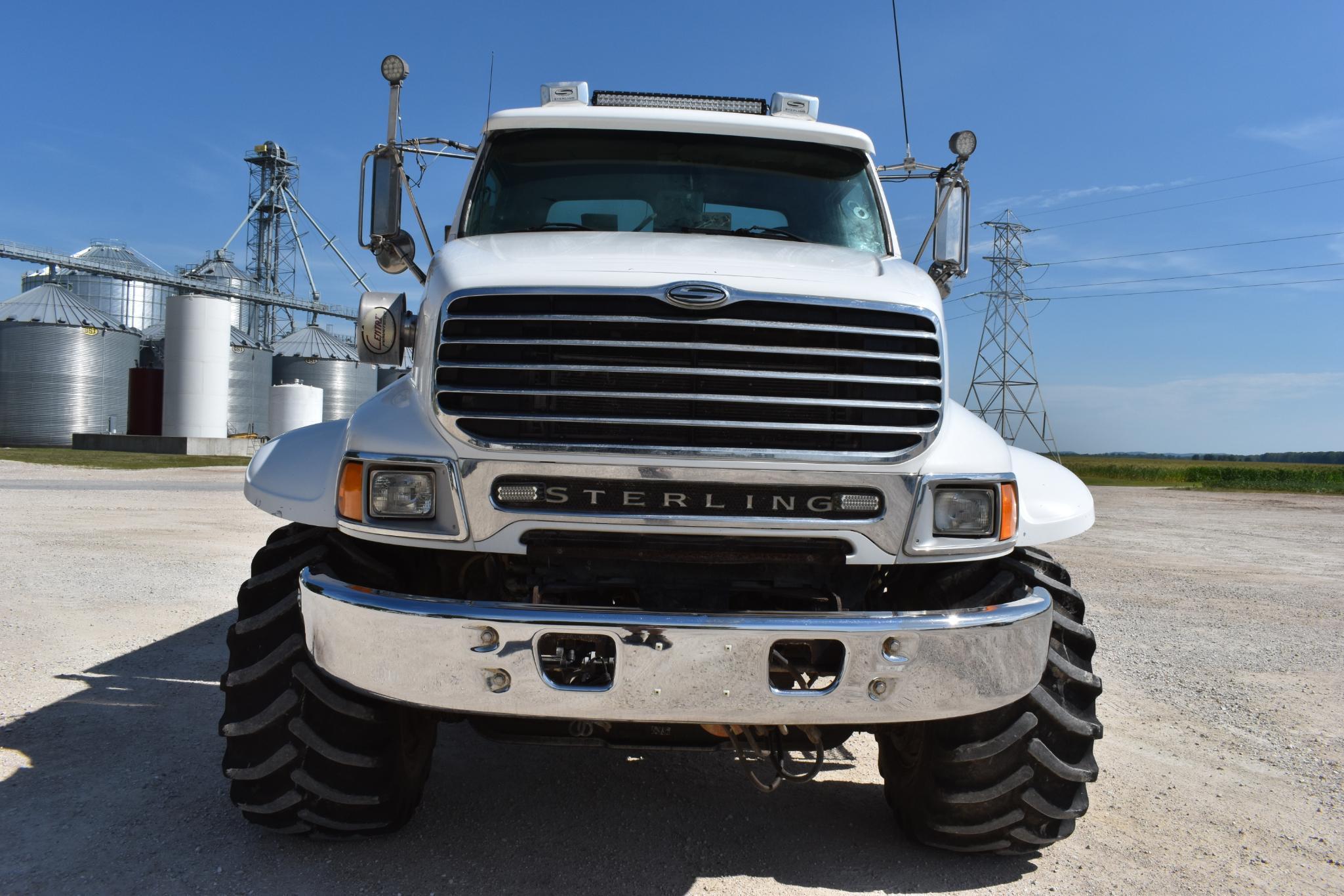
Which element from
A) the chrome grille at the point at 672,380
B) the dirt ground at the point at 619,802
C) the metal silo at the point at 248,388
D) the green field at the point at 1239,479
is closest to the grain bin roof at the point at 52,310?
the metal silo at the point at 248,388

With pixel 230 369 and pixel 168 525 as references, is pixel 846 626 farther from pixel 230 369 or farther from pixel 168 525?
pixel 230 369

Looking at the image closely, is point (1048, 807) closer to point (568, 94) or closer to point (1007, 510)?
point (1007, 510)

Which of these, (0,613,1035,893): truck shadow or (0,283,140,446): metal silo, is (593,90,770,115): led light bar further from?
(0,283,140,446): metal silo

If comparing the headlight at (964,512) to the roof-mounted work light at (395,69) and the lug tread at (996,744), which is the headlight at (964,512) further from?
the roof-mounted work light at (395,69)

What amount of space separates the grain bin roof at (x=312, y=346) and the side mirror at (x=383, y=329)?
50619 mm

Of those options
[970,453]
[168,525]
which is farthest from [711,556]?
[168,525]

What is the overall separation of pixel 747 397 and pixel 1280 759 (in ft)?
11.2

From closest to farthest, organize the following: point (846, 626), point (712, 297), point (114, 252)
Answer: point (846, 626)
point (712, 297)
point (114, 252)

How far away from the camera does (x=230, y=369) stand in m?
45.7

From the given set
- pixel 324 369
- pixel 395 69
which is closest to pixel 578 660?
pixel 395 69

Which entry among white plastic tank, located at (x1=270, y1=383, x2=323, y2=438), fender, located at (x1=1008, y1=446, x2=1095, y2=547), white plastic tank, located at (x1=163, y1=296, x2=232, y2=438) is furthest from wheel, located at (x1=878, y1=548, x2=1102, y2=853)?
white plastic tank, located at (x1=163, y1=296, x2=232, y2=438)

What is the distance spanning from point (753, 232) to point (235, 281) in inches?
2450

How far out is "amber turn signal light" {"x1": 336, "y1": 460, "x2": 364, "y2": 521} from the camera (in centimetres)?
268

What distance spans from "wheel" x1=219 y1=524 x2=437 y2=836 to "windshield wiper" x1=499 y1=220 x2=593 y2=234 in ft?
4.87
